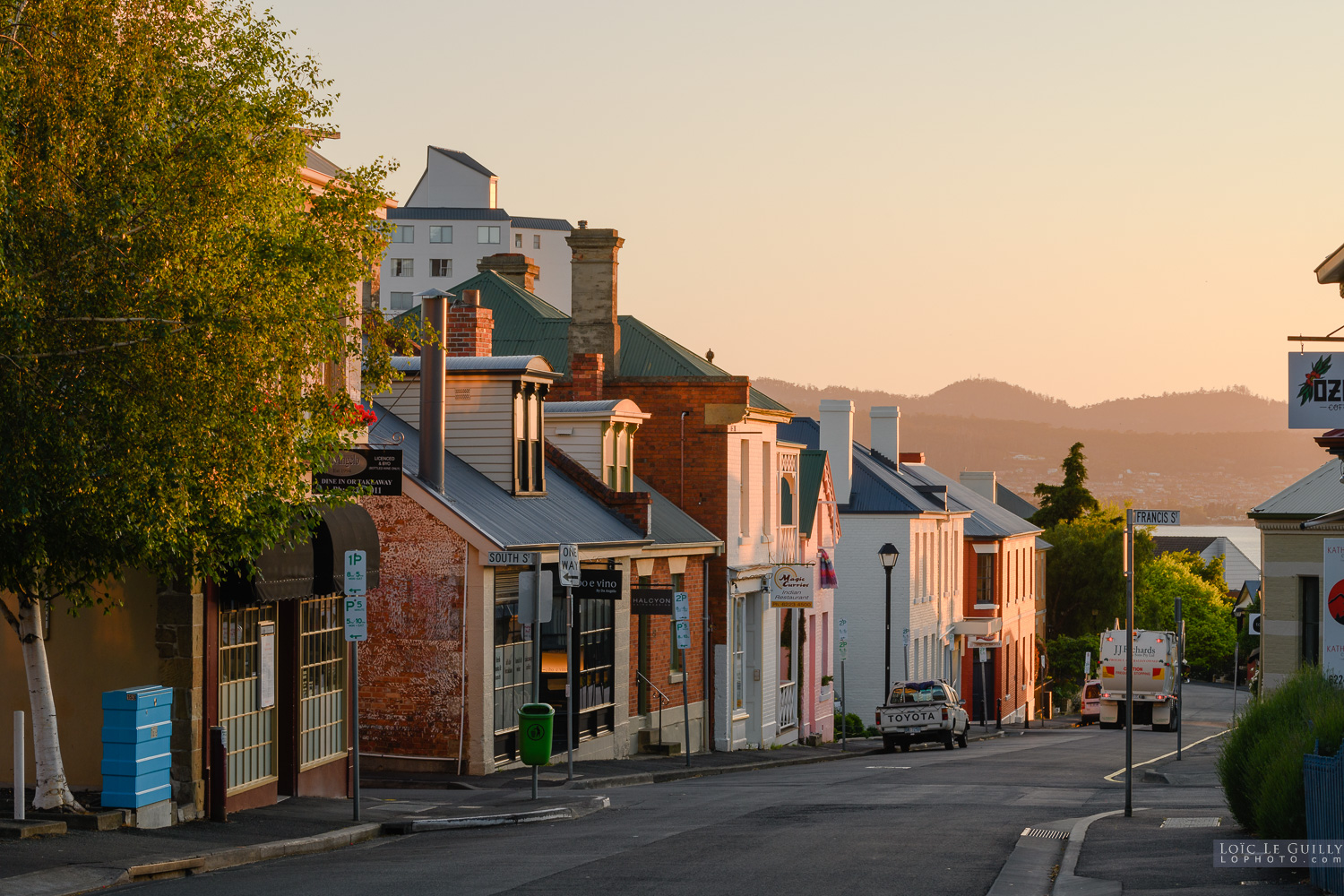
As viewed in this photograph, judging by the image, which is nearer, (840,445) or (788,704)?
(788,704)

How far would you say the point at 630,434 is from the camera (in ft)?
112

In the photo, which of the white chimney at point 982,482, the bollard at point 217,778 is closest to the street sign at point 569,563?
the bollard at point 217,778

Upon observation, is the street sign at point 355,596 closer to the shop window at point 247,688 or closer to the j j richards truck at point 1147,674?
the shop window at point 247,688

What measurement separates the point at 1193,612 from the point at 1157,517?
318 feet

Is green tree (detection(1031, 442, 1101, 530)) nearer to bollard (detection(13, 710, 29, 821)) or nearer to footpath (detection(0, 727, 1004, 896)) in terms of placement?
footpath (detection(0, 727, 1004, 896))

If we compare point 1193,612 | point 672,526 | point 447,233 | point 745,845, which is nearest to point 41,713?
point 745,845

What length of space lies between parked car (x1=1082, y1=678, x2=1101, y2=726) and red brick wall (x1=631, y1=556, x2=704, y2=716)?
3628 centimetres

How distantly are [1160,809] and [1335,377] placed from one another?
239 inches

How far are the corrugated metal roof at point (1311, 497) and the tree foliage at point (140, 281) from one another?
23290mm

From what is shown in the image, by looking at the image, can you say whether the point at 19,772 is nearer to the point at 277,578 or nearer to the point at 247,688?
the point at 277,578

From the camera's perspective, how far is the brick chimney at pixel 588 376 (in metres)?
36.7

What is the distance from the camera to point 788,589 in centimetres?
3928

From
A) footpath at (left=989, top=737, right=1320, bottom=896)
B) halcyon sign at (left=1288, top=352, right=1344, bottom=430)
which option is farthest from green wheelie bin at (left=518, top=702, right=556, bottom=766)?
halcyon sign at (left=1288, top=352, right=1344, bottom=430)

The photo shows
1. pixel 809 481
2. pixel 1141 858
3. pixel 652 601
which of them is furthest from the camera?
pixel 809 481
